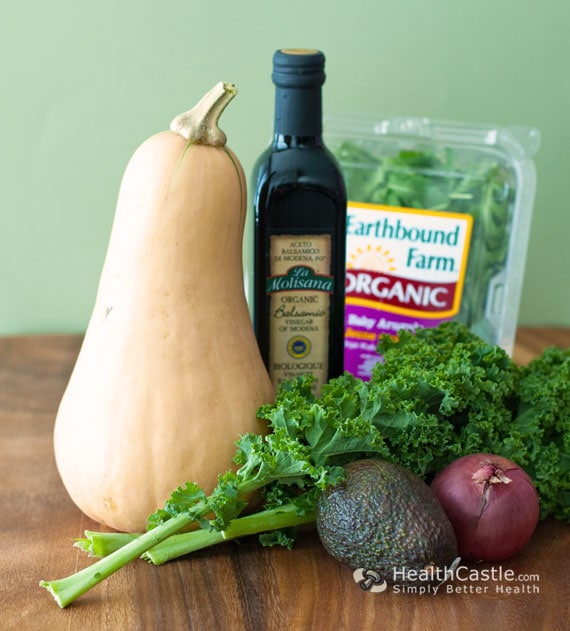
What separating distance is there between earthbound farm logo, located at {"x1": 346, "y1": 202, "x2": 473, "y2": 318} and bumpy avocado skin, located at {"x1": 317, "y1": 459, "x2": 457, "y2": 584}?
0.50 metres

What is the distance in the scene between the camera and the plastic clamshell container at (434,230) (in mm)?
1245

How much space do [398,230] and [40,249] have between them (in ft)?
1.99

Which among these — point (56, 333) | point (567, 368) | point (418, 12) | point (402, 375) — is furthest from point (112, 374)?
point (418, 12)

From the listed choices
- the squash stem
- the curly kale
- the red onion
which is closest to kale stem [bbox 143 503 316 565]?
the curly kale

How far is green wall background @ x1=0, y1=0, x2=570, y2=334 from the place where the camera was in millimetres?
1354

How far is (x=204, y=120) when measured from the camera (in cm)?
84

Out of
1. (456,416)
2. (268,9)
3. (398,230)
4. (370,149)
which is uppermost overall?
(268,9)

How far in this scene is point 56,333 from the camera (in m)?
1.53

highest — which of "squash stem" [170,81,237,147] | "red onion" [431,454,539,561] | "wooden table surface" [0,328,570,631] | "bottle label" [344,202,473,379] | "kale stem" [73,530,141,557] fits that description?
"squash stem" [170,81,237,147]

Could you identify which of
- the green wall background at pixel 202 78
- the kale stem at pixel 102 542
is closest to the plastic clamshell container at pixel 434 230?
the green wall background at pixel 202 78

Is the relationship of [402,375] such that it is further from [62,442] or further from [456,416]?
[62,442]

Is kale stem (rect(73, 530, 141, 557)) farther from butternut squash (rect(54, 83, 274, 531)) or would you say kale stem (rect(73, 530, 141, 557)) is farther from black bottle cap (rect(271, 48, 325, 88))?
black bottle cap (rect(271, 48, 325, 88))

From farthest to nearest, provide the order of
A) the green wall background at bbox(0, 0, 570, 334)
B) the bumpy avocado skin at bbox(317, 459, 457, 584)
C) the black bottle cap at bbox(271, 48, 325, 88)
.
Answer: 1. the green wall background at bbox(0, 0, 570, 334)
2. the black bottle cap at bbox(271, 48, 325, 88)
3. the bumpy avocado skin at bbox(317, 459, 457, 584)

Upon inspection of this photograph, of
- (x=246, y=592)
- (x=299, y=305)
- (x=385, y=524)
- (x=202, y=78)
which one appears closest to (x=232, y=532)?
(x=246, y=592)
